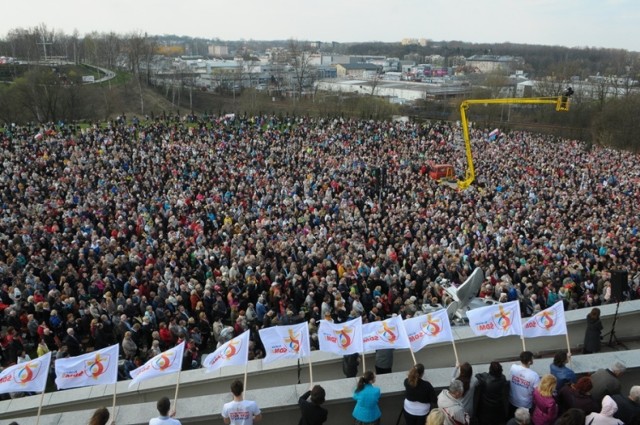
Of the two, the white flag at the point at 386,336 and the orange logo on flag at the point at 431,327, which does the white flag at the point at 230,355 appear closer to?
the white flag at the point at 386,336

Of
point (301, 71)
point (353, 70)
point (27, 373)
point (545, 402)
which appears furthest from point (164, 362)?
point (353, 70)

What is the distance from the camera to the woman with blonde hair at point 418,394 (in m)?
5.55

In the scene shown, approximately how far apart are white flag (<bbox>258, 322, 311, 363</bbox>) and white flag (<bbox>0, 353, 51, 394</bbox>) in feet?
9.38

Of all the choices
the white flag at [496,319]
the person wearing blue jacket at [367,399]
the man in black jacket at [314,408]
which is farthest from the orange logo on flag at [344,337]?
the white flag at [496,319]

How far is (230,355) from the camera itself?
6.67 metres

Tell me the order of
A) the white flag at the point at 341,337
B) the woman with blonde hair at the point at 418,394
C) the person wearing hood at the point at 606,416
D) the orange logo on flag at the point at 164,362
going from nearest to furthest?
the person wearing hood at the point at 606,416
the woman with blonde hair at the point at 418,394
the orange logo on flag at the point at 164,362
the white flag at the point at 341,337

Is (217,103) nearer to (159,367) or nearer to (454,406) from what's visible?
(159,367)

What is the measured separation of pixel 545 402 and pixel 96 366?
18.1 feet

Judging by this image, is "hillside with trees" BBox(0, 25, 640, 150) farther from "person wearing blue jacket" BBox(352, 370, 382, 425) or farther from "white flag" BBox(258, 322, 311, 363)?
"person wearing blue jacket" BBox(352, 370, 382, 425)

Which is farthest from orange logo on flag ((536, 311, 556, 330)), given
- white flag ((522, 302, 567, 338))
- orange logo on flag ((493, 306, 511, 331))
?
orange logo on flag ((493, 306, 511, 331))

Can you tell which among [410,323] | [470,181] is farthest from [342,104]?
[410,323]

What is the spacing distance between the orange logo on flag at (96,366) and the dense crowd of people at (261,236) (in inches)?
87.9

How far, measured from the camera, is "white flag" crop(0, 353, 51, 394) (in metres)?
6.21

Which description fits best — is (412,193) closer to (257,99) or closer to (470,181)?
(470,181)
